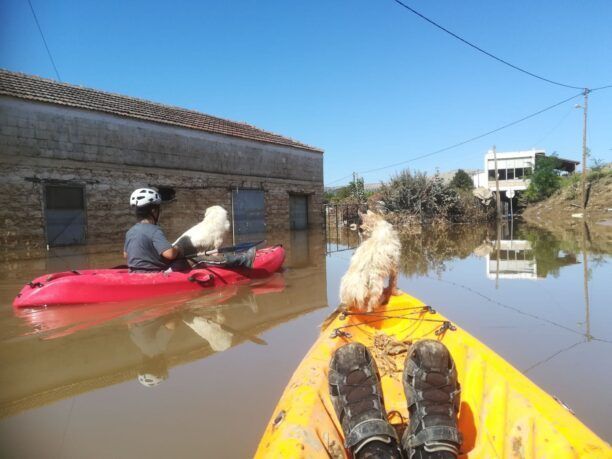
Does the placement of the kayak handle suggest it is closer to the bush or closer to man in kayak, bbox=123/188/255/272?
man in kayak, bbox=123/188/255/272

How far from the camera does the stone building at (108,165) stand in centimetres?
1173

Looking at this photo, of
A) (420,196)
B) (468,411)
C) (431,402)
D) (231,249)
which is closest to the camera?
(431,402)

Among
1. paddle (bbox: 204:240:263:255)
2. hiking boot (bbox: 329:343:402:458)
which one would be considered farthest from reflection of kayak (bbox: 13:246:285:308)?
hiking boot (bbox: 329:343:402:458)

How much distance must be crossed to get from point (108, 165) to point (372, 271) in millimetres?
12668

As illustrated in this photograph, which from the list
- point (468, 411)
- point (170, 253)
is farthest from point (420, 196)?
point (468, 411)

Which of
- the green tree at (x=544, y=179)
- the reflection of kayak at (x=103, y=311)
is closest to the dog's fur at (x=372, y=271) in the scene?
the reflection of kayak at (x=103, y=311)

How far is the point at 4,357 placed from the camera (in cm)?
396

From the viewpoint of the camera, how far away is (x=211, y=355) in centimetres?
398

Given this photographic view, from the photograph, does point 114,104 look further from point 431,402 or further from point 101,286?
point 431,402

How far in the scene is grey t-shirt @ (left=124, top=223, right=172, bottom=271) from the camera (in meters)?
5.60

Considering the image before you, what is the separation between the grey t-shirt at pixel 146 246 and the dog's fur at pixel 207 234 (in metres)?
0.52

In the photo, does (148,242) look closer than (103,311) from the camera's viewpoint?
No

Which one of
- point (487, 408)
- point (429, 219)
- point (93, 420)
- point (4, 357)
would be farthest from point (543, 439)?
point (429, 219)

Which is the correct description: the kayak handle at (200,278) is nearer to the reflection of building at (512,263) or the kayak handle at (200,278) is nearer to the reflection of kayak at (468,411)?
the reflection of kayak at (468,411)
